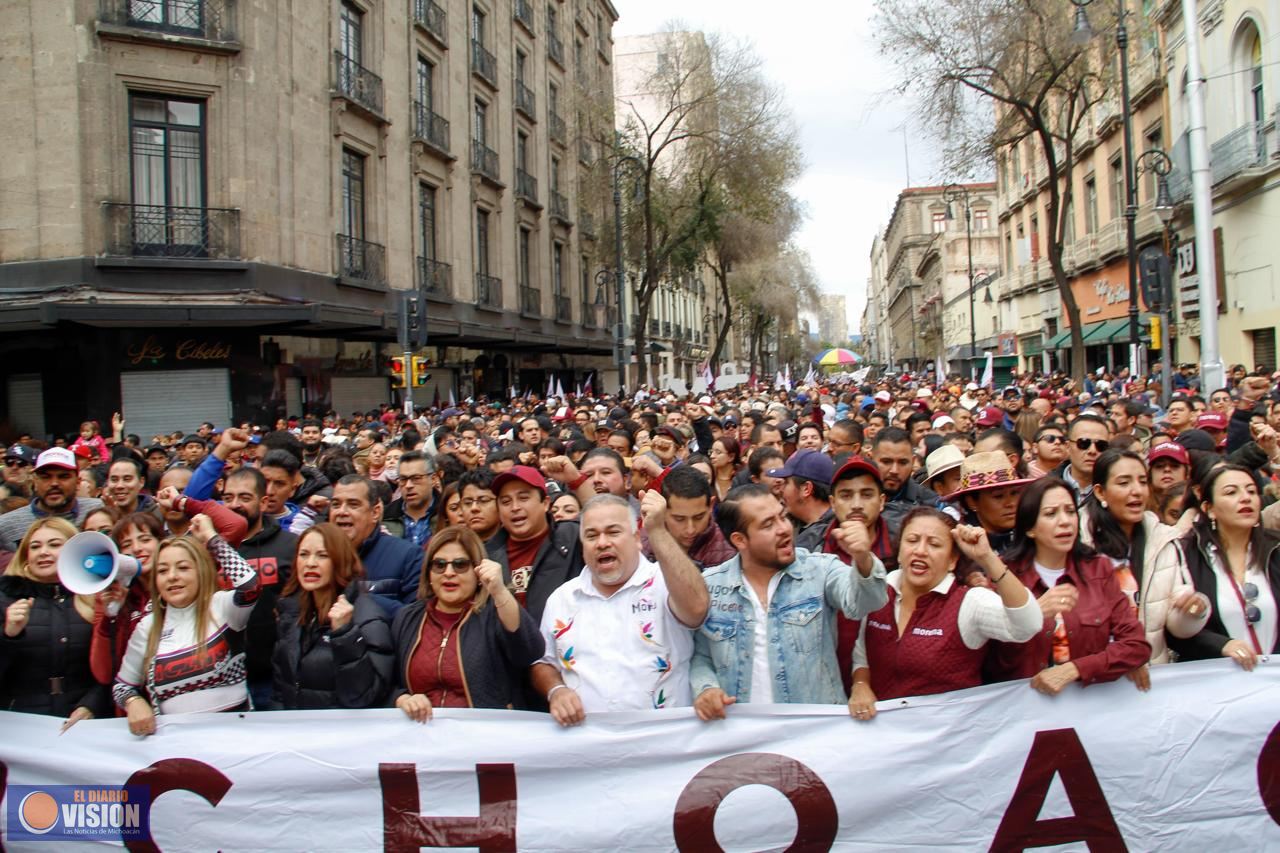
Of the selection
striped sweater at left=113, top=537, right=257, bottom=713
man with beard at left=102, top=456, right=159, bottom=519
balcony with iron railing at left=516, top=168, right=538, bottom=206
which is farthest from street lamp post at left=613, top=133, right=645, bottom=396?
striped sweater at left=113, top=537, right=257, bottom=713

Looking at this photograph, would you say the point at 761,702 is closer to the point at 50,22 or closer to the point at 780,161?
the point at 50,22

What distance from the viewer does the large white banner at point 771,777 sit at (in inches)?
141

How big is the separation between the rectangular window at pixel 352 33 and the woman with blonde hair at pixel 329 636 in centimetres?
2028

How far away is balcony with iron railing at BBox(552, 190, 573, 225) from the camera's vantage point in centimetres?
3662

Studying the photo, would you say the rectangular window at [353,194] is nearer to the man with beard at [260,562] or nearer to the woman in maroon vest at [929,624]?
the man with beard at [260,562]

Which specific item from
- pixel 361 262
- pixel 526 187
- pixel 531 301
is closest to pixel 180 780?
pixel 361 262

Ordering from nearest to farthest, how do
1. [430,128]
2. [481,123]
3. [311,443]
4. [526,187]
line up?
[311,443]
[430,128]
[481,123]
[526,187]

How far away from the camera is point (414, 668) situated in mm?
3865

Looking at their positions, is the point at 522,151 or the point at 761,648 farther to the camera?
the point at 522,151

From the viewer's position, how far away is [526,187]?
33781 mm

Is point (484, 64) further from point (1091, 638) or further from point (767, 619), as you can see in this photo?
point (1091, 638)

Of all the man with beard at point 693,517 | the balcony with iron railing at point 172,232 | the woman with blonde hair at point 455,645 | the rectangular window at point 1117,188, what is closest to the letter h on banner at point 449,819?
the woman with blonde hair at point 455,645

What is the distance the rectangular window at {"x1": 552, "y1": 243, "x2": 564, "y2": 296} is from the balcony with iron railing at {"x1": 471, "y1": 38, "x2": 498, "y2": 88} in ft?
25.1

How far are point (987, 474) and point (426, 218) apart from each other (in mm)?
23548
